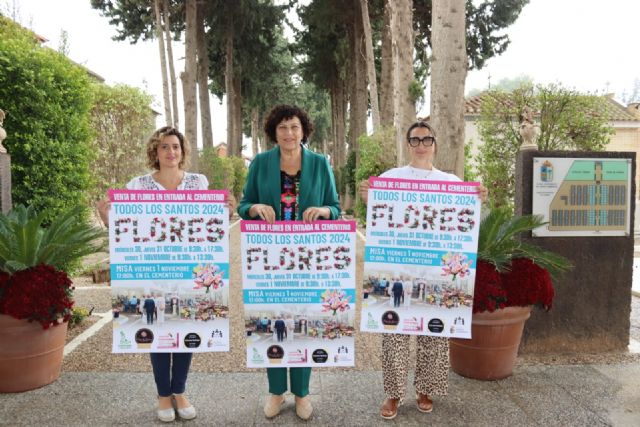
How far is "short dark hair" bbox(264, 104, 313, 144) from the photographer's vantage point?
3.49 metres

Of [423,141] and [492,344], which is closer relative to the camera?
[423,141]

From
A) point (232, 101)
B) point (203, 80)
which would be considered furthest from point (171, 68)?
point (232, 101)

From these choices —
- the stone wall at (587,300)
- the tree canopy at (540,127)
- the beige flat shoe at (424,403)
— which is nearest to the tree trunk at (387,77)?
A: the tree canopy at (540,127)

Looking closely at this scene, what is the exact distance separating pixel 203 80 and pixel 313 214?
21.8 meters

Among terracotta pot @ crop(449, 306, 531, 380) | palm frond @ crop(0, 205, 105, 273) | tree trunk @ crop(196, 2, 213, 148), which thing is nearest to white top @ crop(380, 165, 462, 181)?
terracotta pot @ crop(449, 306, 531, 380)

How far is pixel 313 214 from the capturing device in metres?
3.39

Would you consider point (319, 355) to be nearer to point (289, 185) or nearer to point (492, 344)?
point (289, 185)

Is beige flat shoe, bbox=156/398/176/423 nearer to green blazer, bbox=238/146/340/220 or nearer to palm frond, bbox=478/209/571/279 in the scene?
green blazer, bbox=238/146/340/220

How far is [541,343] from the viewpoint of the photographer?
4832 millimetres

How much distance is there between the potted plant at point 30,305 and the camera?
387 cm

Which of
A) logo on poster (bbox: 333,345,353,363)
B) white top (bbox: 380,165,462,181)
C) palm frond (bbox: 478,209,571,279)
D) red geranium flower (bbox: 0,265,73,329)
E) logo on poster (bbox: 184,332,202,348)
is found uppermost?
white top (bbox: 380,165,462,181)

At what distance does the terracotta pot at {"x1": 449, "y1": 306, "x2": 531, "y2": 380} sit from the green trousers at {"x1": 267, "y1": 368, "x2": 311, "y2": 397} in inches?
57.2

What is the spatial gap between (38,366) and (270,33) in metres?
24.5

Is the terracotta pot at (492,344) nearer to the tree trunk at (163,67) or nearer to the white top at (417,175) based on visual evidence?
the white top at (417,175)
